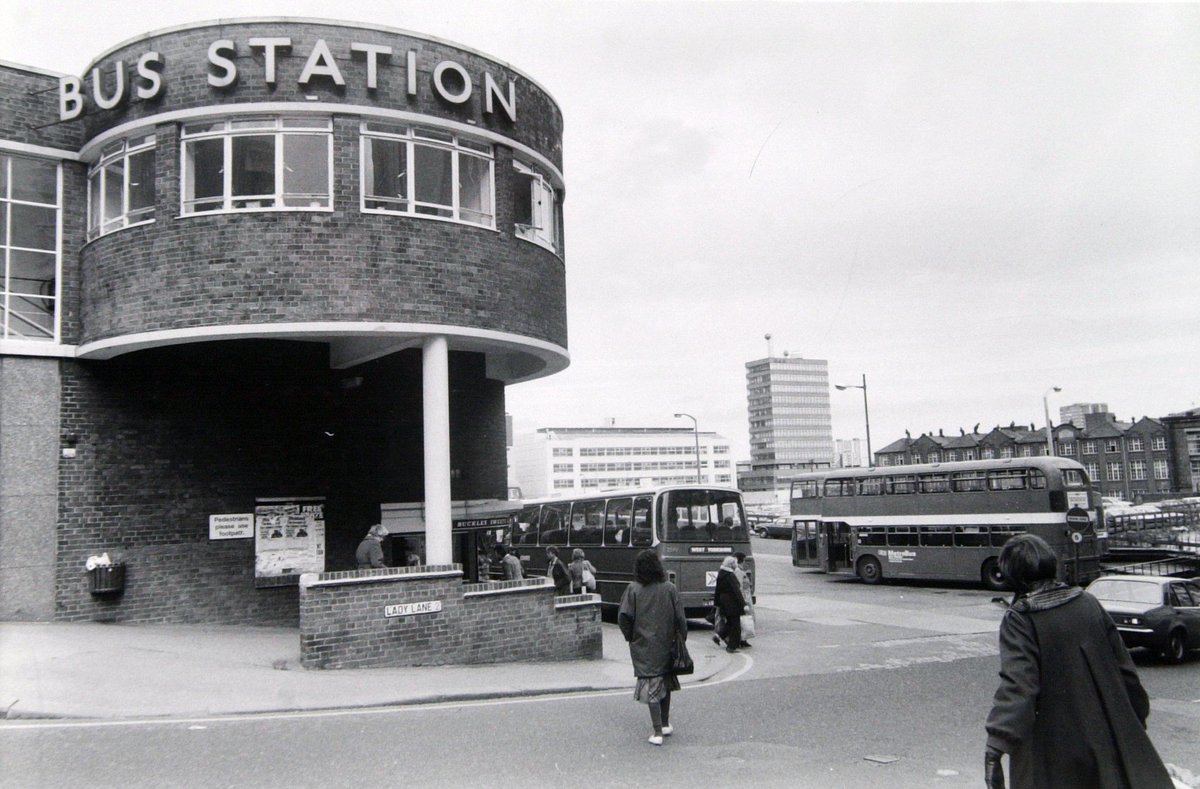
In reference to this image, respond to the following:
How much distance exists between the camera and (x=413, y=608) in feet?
37.8

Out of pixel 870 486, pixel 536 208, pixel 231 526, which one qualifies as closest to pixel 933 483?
pixel 870 486

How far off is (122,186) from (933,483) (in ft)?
70.1

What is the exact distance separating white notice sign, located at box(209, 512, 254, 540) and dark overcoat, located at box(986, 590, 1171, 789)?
12.8 m

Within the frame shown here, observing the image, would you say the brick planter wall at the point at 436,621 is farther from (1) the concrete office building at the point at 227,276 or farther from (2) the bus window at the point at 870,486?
(2) the bus window at the point at 870,486

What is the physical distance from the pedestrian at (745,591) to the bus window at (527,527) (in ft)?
20.9

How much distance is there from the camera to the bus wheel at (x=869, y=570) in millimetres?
28094

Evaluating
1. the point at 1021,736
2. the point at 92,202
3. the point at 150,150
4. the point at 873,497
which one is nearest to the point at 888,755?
the point at 1021,736

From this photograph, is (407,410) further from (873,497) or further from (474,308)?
(873,497)

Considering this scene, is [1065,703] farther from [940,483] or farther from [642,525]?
[940,483]

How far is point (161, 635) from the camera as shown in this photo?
12.5 metres

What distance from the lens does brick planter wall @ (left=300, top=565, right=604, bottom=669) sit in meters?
11.0

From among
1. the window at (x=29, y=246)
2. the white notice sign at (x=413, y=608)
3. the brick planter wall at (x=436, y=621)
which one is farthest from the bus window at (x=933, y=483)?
the window at (x=29, y=246)

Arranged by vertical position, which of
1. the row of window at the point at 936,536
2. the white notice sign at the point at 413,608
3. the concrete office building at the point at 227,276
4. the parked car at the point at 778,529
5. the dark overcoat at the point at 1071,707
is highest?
the concrete office building at the point at 227,276

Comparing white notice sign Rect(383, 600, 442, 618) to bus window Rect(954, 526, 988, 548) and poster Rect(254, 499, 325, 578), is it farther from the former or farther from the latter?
bus window Rect(954, 526, 988, 548)
